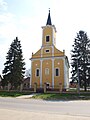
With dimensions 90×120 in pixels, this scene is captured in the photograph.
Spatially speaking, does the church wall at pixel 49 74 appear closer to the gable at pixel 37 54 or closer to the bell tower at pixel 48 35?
the gable at pixel 37 54

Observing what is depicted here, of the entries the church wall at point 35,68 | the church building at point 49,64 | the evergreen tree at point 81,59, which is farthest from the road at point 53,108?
the church wall at point 35,68

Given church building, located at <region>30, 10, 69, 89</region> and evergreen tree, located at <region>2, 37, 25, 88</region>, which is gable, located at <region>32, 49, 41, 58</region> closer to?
church building, located at <region>30, 10, 69, 89</region>

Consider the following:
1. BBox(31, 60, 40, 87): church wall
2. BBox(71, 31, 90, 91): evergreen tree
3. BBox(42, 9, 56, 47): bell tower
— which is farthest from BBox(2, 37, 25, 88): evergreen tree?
BBox(71, 31, 90, 91): evergreen tree

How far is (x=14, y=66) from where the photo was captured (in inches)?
1523

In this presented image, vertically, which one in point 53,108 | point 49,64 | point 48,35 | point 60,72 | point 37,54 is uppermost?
point 48,35

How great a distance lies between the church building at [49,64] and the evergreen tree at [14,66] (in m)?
3.80

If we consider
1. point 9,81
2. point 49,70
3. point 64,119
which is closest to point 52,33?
point 49,70

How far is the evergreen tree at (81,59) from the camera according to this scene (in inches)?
1367

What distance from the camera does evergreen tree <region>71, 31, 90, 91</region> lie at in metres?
34.7

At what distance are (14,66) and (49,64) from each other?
774 centimetres

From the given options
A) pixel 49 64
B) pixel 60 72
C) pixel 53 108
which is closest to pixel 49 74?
pixel 49 64

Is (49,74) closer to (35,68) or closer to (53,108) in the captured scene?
(35,68)

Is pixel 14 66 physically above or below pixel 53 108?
above

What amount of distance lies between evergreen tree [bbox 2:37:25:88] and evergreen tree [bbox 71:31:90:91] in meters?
10.2
